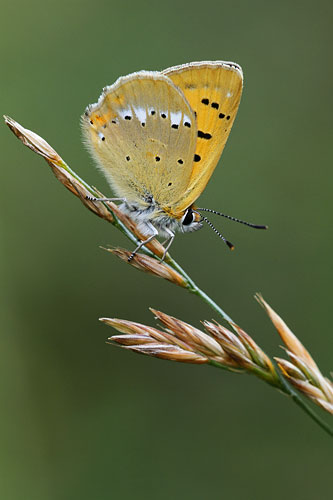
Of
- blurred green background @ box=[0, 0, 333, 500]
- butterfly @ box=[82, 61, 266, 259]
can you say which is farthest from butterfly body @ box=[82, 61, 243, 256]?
blurred green background @ box=[0, 0, 333, 500]

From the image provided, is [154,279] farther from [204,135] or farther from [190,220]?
[204,135]

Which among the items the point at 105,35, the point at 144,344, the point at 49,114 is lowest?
the point at 144,344

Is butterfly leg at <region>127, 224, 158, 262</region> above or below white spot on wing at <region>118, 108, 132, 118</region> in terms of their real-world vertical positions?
below

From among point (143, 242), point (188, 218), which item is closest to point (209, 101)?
point (188, 218)

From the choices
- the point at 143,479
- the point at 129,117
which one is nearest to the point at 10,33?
the point at 129,117

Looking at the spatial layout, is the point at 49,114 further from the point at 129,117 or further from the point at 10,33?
the point at 129,117

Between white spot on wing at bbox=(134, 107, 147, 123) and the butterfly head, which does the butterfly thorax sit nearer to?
the butterfly head

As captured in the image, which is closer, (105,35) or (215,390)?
(215,390)

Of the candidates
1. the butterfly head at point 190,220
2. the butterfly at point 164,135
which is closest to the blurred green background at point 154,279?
the butterfly head at point 190,220
